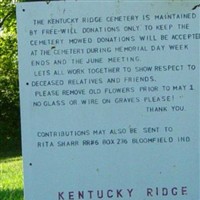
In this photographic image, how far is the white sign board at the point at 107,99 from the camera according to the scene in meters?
4.64

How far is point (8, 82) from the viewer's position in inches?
1072

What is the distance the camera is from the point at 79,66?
4.65 metres

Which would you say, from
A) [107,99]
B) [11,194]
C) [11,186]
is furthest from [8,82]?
[107,99]

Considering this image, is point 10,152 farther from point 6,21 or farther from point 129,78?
point 129,78

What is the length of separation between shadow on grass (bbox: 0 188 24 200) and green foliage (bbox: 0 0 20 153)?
1676cm

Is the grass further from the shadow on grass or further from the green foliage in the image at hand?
the green foliage

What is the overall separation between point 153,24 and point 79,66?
57cm

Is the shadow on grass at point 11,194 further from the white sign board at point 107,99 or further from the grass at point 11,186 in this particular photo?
the white sign board at point 107,99

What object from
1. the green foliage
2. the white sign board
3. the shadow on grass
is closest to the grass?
the shadow on grass

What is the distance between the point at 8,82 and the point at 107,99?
22879 mm

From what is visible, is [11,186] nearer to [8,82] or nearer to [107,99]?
[107,99]

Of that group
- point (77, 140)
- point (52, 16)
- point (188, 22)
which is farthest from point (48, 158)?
point (188, 22)

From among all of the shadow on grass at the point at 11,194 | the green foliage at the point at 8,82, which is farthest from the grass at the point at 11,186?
the green foliage at the point at 8,82

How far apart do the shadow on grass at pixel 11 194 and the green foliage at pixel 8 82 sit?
16.8 metres
